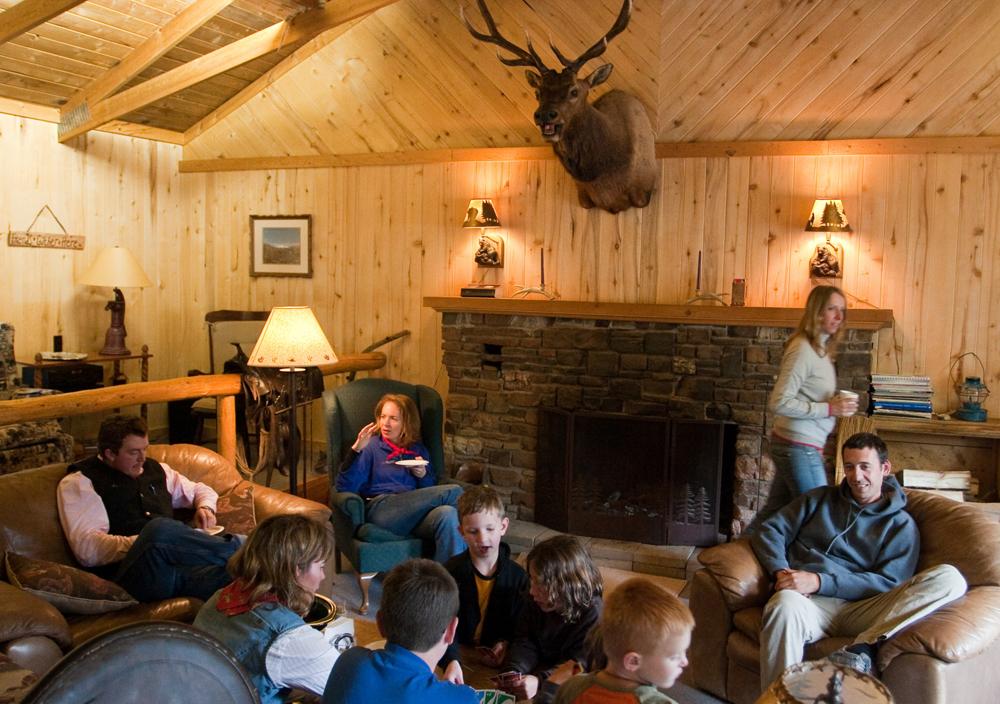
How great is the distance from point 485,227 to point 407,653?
4.08 metres

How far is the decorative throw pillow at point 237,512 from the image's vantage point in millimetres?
3559

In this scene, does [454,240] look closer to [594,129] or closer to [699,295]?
[594,129]

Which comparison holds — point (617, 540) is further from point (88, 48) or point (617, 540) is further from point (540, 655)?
point (88, 48)

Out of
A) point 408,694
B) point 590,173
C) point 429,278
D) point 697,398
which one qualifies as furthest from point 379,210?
point 408,694

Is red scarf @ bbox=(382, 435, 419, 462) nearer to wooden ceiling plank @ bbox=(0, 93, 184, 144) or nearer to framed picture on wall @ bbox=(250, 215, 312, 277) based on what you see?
framed picture on wall @ bbox=(250, 215, 312, 277)

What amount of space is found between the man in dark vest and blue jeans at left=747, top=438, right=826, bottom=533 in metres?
2.16

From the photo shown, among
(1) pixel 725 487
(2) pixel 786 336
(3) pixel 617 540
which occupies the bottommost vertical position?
(3) pixel 617 540

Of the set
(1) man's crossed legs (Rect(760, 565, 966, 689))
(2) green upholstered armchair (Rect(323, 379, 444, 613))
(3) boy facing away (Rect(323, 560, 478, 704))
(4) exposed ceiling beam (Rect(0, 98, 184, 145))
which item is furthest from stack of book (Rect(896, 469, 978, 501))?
(4) exposed ceiling beam (Rect(0, 98, 184, 145))

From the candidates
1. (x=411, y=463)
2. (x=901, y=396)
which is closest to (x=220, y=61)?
(x=411, y=463)

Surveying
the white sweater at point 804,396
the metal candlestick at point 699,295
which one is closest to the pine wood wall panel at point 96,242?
the metal candlestick at point 699,295

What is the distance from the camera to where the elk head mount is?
15.0 feet

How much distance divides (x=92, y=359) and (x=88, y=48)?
6.82ft

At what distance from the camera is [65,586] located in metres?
2.73

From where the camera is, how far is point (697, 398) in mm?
4867
